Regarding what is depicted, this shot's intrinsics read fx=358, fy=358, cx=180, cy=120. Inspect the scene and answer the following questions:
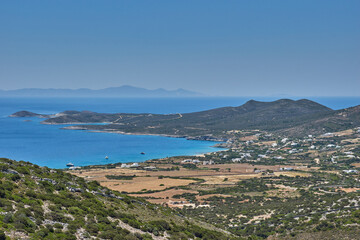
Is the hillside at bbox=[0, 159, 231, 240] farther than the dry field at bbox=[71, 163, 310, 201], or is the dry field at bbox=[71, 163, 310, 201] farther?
the dry field at bbox=[71, 163, 310, 201]

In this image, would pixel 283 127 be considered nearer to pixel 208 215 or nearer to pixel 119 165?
pixel 119 165

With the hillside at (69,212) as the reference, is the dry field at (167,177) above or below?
below

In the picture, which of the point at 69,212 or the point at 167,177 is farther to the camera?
the point at 167,177

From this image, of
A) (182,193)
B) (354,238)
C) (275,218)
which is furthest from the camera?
(182,193)

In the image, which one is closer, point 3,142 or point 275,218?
point 275,218

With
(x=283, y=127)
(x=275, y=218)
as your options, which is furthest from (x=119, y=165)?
(x=283, y=127)

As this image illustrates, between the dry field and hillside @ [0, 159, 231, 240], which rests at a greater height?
hillside @ [0, 159, 231, 240]

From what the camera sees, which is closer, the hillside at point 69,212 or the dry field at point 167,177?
the hillside at point 69,212

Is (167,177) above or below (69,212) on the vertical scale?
below
